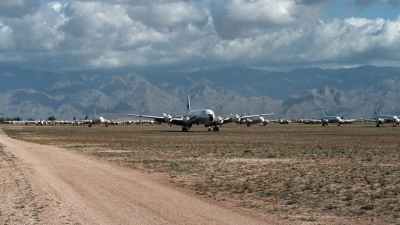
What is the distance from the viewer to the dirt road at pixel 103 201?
14.6 metres

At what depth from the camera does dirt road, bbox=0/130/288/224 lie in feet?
48.0

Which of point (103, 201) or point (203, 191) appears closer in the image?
point (103, 201)

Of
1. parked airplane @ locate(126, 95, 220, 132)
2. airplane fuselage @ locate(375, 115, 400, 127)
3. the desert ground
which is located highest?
parked airplane @ locate(126, 95, 220, 132)

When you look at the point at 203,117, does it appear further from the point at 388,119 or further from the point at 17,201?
the point at 17,201

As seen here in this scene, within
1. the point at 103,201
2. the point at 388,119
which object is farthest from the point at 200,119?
the point at 103,201

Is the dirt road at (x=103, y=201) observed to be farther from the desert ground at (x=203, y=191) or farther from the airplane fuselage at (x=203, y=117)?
the airplane fuselage at (x=203, y=117)

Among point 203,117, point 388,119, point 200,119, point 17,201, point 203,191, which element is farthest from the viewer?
point 388,119

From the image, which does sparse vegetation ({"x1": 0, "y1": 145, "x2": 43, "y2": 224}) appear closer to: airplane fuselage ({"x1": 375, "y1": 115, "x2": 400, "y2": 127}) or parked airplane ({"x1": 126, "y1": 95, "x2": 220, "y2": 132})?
parked airplane ({"x1": 126, "y1": 95, "x2": 220, "y2": 132})

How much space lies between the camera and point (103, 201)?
685 inches

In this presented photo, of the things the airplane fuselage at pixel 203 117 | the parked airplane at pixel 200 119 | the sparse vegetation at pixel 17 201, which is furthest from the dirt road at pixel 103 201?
the parked airplane at pixel 200 119

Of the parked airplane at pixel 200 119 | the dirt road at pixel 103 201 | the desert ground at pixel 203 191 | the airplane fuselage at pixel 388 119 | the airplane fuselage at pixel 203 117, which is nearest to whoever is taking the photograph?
the dirt road at pixel 103 201

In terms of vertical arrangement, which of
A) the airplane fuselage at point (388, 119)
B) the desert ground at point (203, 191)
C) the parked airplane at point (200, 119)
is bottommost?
the desert ground at point (203, 191)

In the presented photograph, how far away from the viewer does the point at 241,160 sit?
32.7 metres

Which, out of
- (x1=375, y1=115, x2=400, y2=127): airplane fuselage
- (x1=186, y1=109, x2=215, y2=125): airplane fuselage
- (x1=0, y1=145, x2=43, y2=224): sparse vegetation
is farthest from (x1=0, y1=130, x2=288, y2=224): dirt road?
(x1=375, y1=115, x2=400, y2=127): airplane fuselage
